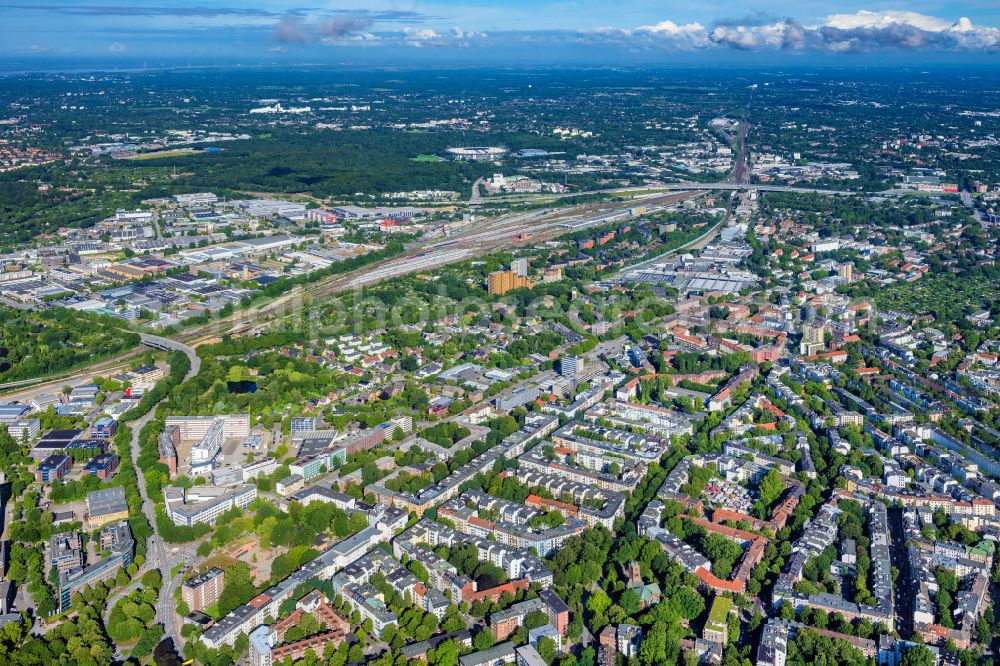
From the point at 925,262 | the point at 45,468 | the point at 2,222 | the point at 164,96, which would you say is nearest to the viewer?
the point at 45,468

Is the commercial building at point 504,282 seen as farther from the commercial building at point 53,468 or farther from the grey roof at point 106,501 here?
the grey roof at point 106,501

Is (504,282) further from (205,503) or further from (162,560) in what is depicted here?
(162,560)

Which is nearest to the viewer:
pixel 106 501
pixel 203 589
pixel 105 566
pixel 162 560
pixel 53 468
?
pixel 203 589

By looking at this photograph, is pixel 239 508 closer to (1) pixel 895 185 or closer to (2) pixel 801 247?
(2) pixel 801 247

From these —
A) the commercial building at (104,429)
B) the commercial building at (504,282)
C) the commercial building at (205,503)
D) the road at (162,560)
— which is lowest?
the road at (162,560)

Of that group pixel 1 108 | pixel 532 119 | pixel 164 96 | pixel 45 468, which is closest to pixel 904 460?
pixel 45 468

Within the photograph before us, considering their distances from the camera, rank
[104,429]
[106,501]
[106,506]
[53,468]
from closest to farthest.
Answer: [106,506]
[106,501]
[53,468]
[104,429]

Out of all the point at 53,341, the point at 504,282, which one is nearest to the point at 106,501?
the point at 53,341

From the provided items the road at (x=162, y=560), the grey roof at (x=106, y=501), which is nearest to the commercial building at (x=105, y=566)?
the road at (x=162, y=560)

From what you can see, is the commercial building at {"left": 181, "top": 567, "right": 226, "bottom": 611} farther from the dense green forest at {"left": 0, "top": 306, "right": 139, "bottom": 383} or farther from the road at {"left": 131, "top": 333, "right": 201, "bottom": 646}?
the dense green forest at {"left": 0, "top": 306, "right": 139, "bottom": 383}

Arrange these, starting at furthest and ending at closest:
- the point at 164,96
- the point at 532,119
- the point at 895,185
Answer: the point at 164,96, the point at 532,119, the point at 895,185

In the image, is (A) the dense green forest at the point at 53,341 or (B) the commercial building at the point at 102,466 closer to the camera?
(B) the commercial building at the point at 102,466
